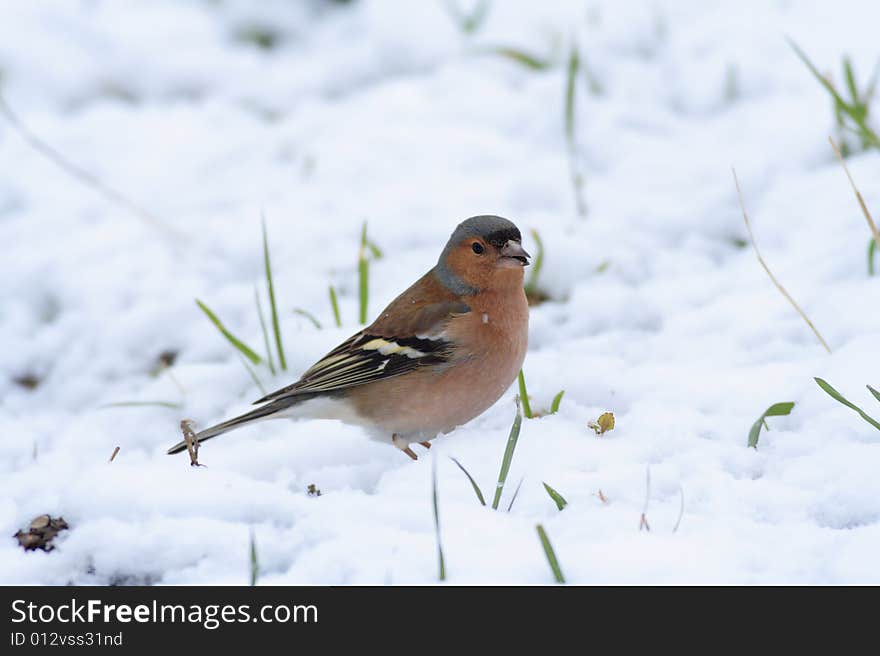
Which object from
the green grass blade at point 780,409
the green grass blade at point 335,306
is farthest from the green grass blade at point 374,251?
the green grass blade at point 780,409

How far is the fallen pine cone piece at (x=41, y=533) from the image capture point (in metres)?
2.88

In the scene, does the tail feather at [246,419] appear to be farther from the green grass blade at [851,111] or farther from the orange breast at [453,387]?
the green grass blade at [851,111]

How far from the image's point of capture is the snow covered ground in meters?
2.82

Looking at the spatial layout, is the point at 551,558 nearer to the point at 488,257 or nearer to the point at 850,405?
the point at 850,405

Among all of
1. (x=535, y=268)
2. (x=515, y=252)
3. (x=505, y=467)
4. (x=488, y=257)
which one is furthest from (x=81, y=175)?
(x=505, y=467)

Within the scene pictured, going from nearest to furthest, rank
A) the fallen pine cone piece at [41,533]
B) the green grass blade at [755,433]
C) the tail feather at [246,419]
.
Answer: the fallen pine cone piece at [41,533], the green grass blade at [755,433], the tail feather at [246,419]

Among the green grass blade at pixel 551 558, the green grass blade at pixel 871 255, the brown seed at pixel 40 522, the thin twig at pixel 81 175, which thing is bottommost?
the green grass blade at pixel 551 558

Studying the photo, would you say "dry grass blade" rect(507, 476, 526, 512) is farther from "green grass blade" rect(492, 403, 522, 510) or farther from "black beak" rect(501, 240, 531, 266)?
"black beak" rect(501, 240, 531, 266)

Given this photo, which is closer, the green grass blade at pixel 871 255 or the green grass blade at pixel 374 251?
the green grass blade at pixel 871 255

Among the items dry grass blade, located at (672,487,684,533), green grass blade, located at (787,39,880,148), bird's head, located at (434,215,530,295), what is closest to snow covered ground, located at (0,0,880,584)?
dry grass blade, located at (672,487,684,533)

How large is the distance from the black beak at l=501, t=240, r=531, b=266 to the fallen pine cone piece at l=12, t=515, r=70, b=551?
1937 millimetres

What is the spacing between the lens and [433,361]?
12.3 ft
